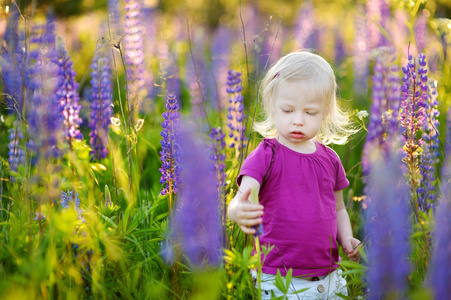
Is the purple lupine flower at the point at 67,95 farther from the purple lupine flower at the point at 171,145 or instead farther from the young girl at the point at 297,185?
the young girl at the point at 297,185

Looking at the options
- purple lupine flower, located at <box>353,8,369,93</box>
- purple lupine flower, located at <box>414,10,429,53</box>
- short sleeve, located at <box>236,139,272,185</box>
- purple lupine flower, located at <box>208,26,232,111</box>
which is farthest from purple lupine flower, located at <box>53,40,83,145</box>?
purple lupine flower, located at <box>414,10,429,53</box>

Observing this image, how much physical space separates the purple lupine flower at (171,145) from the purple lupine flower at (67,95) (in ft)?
1.94

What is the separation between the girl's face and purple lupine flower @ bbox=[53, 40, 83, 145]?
1.08 metres

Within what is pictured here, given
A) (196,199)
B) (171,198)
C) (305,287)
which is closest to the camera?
(196,199)

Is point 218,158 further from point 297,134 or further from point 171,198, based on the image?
point 297,134

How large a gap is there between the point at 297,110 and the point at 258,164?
10.7 inches

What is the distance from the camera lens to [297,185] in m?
2.04

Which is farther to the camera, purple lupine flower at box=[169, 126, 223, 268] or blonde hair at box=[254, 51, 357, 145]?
blonde hair at box=[254, 51, 357, 145]

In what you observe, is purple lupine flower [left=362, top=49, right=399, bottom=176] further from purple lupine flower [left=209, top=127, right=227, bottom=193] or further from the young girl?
purple lupine flower [left=209, top=127, right=227, bottom=193]

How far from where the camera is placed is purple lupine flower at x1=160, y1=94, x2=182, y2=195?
211cm

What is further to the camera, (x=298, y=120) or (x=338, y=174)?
(x=338, y=174)

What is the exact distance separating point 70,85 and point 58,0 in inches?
113

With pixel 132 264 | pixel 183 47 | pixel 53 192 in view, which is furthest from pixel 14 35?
pixel 183 47

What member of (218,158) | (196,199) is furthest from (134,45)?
(196,199)
